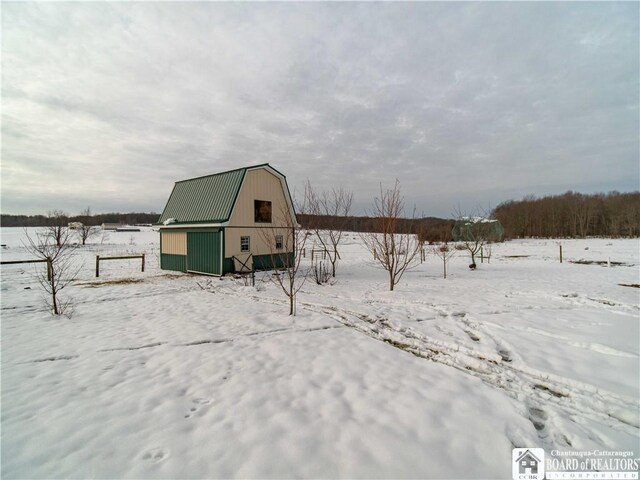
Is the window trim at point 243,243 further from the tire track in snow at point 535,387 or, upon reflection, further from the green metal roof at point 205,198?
the tire track in snow at point 535,387

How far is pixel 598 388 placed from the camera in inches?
154

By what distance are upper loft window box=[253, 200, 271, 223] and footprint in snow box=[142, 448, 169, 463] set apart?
1283 cm

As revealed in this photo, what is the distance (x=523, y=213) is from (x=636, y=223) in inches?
629

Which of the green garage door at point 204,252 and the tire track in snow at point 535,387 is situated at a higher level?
the green garage door at point 204,252

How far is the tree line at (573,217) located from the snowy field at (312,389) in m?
53.7

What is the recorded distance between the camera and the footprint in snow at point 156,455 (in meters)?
2.57

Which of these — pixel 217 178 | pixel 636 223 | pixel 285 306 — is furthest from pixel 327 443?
pixel 636 223

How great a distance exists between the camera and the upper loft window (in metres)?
15.1

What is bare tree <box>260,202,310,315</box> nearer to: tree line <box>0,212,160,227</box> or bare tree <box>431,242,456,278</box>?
bare tree <box>431,242,456,278</box>

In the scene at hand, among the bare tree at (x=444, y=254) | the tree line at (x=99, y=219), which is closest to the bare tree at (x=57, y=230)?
the bare tree at (x=444, y=254)

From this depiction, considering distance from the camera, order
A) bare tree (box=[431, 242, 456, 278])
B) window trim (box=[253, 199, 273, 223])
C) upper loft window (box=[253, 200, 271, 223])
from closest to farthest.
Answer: bare tree (box=[431, 242, 456, 278]) → window trim (box=[253, 199, 273, 223]) → upper loft window (box=[253, 200, 271, 223])

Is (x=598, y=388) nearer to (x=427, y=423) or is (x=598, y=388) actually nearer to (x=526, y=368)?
(x=526, y=368)

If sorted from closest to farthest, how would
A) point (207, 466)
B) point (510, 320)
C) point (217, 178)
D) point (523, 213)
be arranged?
point (207, 466) < point (510, 320) < point (217, 178) < point (523, 213)

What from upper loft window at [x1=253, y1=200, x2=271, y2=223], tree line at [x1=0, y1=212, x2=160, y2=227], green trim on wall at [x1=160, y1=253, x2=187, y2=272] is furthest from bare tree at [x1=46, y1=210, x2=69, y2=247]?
tree line at [x1=0, y1=212, x2=160, y2=227]
